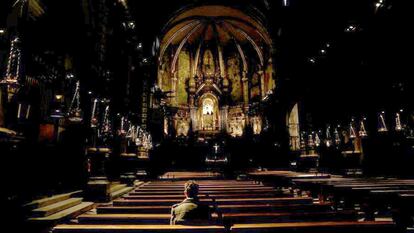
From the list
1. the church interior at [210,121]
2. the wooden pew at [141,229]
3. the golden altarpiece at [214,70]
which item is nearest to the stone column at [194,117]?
the golden altarpiece at [214,70]

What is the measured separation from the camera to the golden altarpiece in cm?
3216

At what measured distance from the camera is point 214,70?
119ft

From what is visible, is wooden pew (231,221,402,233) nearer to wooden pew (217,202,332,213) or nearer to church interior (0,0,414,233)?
church interior (0,0,414,233)

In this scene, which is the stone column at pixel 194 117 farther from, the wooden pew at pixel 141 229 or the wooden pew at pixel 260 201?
the wooden pew at pixel 141 229

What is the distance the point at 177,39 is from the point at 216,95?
845cm

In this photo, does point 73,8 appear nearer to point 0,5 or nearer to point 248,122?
point 0,5

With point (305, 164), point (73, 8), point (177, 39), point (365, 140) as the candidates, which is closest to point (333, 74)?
point (365, 140)

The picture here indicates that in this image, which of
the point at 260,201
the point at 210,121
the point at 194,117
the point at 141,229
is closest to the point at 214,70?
the point at 210,121

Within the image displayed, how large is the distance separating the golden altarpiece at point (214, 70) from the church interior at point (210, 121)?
10.5 inches

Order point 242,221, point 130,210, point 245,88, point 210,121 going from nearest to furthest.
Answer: point 242,221 → point 130,210 → point 210,121 → point 245,88

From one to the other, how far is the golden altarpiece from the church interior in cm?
27

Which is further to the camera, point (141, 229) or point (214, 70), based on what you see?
point (214, 70)

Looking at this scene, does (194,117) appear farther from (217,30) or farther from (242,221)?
(242,221)

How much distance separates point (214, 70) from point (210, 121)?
6.94 m
